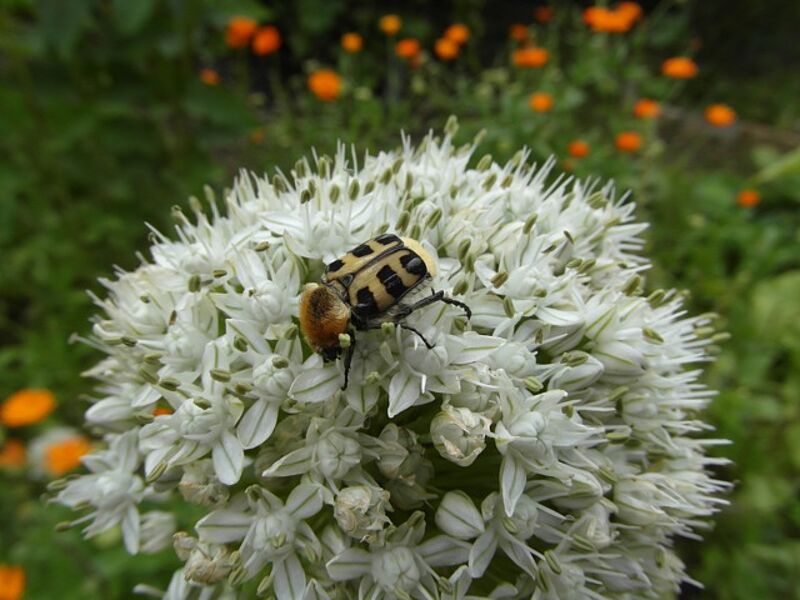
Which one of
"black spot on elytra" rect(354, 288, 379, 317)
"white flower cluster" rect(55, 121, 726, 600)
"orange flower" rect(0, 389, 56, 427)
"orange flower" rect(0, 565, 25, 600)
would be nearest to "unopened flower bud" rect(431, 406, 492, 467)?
"white flower cluster" rect(55, 121, 726, 600)

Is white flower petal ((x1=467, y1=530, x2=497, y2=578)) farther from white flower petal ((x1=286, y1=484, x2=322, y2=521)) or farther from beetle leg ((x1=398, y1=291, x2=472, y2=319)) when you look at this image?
beetle leg ((x1=398, y1=291, x2=472, y2=319))

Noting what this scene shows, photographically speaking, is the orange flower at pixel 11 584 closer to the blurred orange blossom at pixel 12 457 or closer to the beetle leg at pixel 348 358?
the blurred orange blossom at pixel 12 457

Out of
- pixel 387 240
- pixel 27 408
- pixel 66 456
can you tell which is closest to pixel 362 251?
pixel 387 240

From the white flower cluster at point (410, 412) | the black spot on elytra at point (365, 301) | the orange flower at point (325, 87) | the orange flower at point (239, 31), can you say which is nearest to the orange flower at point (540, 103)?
the orange flower at point (325, 87)

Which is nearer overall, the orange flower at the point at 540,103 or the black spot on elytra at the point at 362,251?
the black spot on elytra at the point at 362,251

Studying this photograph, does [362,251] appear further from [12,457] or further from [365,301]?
[12,457]
